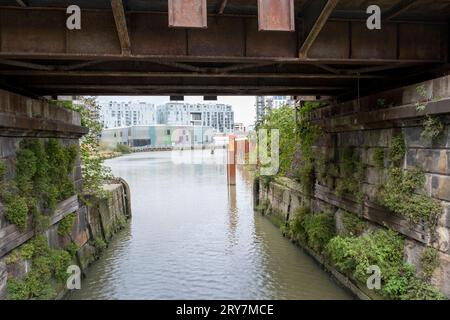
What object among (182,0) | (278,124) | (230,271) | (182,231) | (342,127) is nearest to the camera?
(182,0)

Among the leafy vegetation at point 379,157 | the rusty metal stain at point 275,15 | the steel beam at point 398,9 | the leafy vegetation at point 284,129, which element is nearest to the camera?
the rusty metal stain at point 275,15

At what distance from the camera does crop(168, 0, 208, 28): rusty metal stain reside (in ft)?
22.5

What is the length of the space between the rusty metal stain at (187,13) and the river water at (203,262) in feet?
24.4

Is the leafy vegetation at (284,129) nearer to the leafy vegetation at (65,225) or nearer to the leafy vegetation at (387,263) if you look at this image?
the leafy vegetation at (387,263)

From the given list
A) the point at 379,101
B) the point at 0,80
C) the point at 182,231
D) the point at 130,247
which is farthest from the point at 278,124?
the point at 0,80

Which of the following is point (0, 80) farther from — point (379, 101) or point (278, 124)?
point (278, 124)

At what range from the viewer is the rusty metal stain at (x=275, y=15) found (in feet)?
23.2

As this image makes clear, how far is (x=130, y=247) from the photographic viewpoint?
16.2 metres

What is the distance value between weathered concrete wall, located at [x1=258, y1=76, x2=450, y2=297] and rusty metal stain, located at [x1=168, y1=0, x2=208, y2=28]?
4.48 meters

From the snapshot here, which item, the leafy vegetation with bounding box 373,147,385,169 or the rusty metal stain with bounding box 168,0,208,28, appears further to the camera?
the leafy vegetation with bounding box 373,147,385,169

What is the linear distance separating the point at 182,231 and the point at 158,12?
40.2 ft

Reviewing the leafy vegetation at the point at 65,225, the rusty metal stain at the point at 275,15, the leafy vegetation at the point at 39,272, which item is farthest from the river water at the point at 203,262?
the rusty metal stain at the point at 275,15

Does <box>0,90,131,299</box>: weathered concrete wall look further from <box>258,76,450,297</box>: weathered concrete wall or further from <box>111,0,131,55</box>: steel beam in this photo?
<box>258,76,450,297</box>: weathered concrete wall

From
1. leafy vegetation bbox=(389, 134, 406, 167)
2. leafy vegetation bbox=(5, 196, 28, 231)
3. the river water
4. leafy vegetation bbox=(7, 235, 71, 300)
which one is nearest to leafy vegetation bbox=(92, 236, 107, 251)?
the river water
